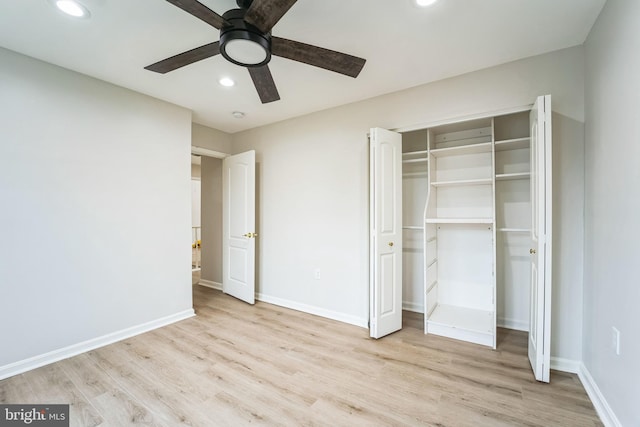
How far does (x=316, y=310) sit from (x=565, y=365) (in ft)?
7.84

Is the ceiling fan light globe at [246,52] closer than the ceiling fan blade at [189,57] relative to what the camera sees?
Yes

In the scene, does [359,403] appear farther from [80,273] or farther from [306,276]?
[80,273]

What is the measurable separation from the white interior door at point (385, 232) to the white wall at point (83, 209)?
2251 mm

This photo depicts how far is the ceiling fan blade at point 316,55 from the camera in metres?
1.67

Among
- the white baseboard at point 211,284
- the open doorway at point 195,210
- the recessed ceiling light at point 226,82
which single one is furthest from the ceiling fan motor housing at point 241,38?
the open doorway at point 195,210

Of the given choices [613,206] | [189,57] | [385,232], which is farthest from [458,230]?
[189,57]

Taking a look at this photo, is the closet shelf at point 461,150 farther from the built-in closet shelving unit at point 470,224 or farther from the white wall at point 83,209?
the white wall at point 83,209

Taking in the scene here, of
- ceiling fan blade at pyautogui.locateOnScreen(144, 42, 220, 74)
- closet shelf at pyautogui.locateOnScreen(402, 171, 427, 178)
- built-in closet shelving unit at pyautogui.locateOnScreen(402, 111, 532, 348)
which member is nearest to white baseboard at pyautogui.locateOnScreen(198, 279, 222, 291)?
built-in closet shelving unit at pyautogui.locateOnScreen(402, 111, 532, 348)

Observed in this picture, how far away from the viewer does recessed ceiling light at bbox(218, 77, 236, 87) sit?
8.92 ft

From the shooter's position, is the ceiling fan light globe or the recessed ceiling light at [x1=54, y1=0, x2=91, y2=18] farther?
the recessed ceiling light at [x1=54, y1=0, x2=91, y2=18]

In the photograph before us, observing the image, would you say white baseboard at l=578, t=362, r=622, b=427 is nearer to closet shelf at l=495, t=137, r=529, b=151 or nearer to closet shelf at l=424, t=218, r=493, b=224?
closet shelf at l=424, t=218, r=493, b=224

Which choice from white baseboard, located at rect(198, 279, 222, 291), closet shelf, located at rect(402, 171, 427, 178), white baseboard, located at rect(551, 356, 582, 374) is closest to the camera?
white baseboard, located at rect(551, 356, 582, 374)

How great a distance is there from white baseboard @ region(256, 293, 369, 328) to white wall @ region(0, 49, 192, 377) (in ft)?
3.51

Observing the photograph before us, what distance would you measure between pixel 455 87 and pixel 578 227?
1.57 meters
